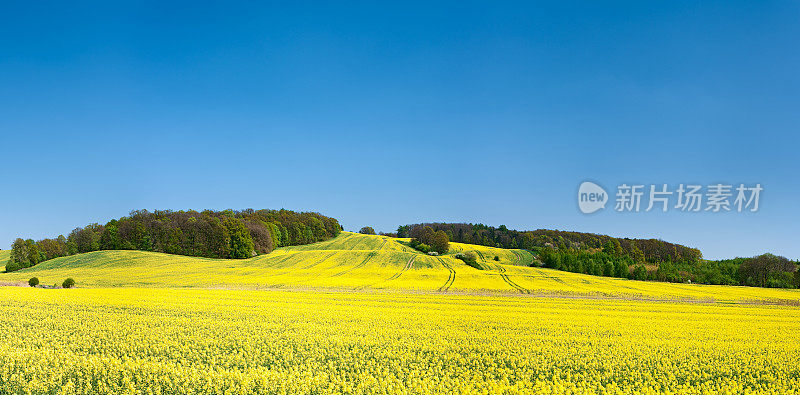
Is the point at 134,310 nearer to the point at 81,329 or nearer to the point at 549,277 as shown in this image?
the point at 81,329

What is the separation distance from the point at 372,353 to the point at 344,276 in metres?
49.4

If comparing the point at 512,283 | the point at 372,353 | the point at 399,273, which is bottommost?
the point at 512,283

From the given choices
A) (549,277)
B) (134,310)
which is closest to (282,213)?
(549,277)

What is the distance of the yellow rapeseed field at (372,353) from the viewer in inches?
402

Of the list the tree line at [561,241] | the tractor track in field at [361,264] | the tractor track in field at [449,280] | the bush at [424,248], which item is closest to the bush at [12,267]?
the tractor track in field at [361,264]

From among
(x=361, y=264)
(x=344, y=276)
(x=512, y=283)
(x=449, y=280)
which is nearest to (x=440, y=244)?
(x=361, y=264)

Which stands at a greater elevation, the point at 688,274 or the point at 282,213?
the point at 282,213

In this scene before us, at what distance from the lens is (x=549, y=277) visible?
67.8 m

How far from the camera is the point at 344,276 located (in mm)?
61875

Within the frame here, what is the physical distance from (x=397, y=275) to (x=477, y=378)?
5301 cm

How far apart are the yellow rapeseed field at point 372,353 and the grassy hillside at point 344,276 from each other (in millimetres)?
28176

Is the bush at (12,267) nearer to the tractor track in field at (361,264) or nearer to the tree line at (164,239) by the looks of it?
the tree line at (164,239)

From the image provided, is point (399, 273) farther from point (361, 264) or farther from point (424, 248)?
point (424, 248)

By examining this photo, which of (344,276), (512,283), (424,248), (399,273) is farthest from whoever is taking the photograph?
(424,248)
